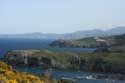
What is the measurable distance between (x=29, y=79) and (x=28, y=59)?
124144 mm

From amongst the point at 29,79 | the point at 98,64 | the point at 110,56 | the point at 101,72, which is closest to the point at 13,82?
the point at 29,79

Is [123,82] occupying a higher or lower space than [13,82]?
lower

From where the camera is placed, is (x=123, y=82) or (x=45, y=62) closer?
(x=123, y=82)

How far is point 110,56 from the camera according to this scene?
149 meters

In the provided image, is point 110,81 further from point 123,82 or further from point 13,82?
point 13,82

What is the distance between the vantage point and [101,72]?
12800cm

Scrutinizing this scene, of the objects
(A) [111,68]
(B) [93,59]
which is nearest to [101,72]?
(A) [111,68]

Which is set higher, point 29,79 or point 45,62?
point 29,79

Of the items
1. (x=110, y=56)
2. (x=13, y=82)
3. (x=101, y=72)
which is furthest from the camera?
(x=110, y=56)

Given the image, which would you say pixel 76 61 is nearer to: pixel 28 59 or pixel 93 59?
pixel 93 59

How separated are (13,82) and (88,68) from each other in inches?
4644

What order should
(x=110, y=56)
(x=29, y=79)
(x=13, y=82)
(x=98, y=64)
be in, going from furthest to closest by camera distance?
(x=110, y=56) → (x=98, y=64) → (x=29, y=79) → (x=13, y=82)

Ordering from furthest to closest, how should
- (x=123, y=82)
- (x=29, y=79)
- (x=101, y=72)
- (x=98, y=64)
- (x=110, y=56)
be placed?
(x=110, y=56) < (x=98, y=64) < (x=101, y=72) < (x=123, y=82) < (x=29, y=79)

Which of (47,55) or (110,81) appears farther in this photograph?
(47,55)
